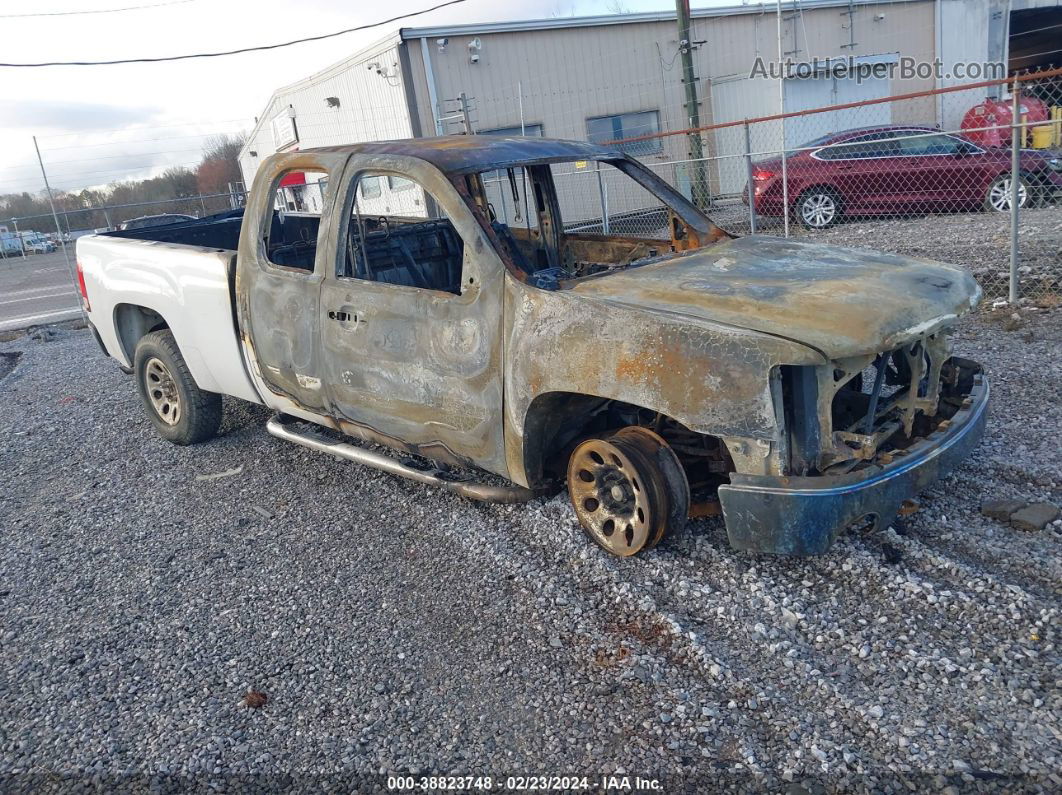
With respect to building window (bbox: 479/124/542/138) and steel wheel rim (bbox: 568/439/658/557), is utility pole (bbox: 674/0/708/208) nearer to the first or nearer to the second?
building window (bbox: 479/124/542/138)

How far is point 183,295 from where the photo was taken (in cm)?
544

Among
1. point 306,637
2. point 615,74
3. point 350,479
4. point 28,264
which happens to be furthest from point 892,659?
point 28,264

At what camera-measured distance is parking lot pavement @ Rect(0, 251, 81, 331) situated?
14.1 meters

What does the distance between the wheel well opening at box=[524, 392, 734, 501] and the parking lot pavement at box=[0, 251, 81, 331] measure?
12.2 m

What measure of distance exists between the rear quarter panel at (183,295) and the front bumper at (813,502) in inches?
130

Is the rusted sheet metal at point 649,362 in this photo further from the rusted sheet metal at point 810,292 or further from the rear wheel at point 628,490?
the rear wheel at point 628,490

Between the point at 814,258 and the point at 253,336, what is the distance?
3.16m

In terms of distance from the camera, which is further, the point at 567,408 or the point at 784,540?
the point at 567,408

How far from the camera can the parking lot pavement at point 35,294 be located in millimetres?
14147

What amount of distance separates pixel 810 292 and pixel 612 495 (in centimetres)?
121

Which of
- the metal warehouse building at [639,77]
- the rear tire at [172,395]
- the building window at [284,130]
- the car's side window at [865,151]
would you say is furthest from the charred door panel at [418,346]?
the building window at [284,130]

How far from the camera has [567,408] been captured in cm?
388

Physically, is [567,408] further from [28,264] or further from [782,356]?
[28,264]

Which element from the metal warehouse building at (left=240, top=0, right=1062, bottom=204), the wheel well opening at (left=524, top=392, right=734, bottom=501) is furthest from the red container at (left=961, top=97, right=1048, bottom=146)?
the wheel well opening at (left=524, top=392, right=734, bottom=501)
